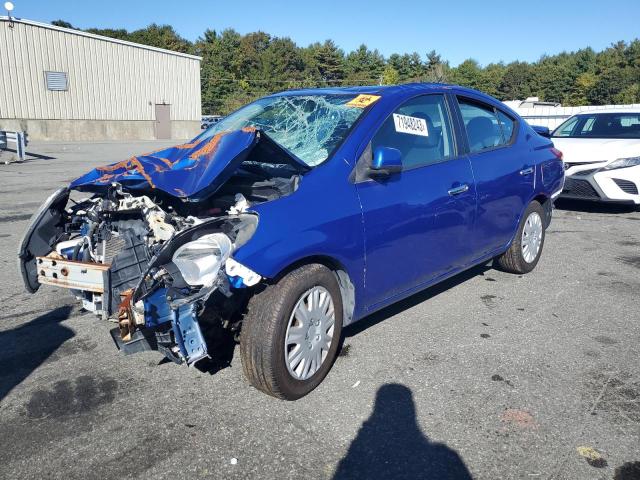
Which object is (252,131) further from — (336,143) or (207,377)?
(207,377)

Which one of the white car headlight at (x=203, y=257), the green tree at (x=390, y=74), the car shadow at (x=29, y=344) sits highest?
the green tree at (x=390, y=74)

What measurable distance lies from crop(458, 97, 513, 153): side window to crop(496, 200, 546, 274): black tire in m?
0.81

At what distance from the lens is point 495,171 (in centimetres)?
451

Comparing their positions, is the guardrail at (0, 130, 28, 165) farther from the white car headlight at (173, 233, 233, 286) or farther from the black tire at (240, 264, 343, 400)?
the black tire at (240, 264, 343, 400)

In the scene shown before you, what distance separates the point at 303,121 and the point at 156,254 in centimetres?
172

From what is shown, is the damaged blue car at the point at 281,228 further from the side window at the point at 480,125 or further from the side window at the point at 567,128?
the side window at the point at 567,128

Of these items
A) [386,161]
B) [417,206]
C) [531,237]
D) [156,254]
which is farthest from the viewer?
[531,237]

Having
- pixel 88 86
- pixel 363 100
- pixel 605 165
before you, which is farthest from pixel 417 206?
pixel 88 86

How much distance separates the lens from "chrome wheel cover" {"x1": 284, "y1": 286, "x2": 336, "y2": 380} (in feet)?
9.78

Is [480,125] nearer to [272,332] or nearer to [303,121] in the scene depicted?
[303,121]

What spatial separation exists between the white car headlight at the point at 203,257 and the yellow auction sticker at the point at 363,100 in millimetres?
1549

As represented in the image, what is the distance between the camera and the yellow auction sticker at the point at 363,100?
3.74 meters

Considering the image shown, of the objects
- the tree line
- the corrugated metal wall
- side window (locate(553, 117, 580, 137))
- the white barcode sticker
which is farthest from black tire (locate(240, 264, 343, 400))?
the tree line

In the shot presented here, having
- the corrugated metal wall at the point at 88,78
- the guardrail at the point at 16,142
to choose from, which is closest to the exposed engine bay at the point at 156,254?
the guardrail at the point at 16,142
